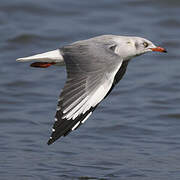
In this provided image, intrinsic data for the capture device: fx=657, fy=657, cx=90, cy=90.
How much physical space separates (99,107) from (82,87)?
3.27 meters

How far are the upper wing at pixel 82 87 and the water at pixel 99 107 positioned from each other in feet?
3.68

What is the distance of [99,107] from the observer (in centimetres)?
880

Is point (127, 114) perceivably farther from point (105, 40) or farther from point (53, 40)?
point (53, 40)

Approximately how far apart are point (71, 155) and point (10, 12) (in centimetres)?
641

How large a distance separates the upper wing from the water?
1.12 m

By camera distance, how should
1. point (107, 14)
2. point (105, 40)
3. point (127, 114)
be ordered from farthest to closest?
point (107, 14)
point (127, 114)
point (105, 40)

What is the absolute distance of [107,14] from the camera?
12.7 meters

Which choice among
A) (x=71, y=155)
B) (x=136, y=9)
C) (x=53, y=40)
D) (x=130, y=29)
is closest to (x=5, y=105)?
(x=71, y=155)

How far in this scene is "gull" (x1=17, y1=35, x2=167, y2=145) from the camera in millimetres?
5348

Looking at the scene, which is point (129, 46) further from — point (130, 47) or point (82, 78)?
point (82, 78)

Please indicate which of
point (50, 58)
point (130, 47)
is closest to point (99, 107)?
point (130, 47)

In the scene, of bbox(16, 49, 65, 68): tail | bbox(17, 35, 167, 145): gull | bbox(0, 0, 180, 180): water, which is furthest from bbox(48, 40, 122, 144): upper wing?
bbox(0, 0, 180, 180): water

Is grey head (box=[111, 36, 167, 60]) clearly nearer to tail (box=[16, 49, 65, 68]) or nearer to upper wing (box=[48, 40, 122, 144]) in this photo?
tail (box=[16, 49, 65, 68])

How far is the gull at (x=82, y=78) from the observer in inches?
211
